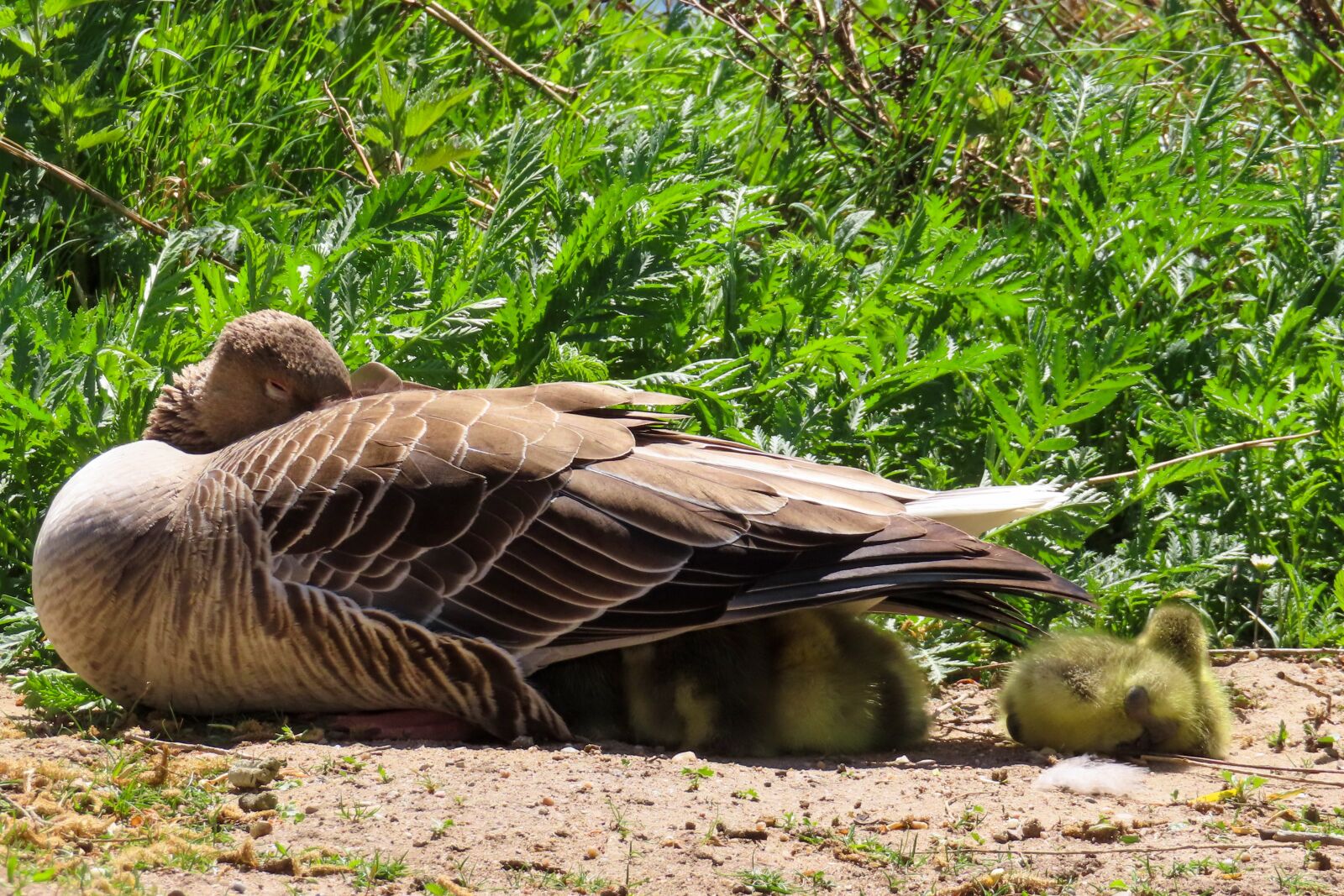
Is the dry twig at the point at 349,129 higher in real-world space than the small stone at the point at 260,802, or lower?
higher

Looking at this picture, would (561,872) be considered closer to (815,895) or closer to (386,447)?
(815,895)

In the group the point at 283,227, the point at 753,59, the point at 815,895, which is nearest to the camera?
the point at 815,895

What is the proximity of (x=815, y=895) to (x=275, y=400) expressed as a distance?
7.89ft

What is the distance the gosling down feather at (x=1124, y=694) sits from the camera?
158 inches

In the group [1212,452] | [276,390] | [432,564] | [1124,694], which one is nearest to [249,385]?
[276,390]

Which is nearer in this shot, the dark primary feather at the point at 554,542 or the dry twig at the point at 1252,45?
the dark primary feather at the point at 554,542

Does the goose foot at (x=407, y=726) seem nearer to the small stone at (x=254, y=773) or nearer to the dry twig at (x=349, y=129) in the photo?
the small stone at (x=254, y=773)

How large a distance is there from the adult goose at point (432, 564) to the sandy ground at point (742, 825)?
22 centimetres

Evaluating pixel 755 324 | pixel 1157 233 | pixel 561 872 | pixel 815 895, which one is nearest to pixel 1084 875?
pixel 815 895

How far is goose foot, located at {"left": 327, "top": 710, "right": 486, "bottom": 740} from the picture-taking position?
406 centimetres

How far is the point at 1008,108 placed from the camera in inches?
277

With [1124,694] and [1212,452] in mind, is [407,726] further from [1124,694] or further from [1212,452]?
[1212,452]

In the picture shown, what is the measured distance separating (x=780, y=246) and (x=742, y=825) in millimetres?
3134

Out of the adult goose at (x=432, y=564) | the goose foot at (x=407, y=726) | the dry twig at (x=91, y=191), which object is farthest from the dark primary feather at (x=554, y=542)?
the dry twig at (x=91, y=191)
